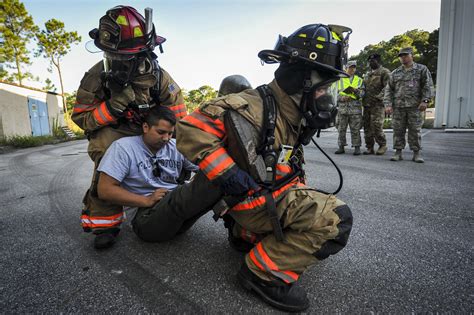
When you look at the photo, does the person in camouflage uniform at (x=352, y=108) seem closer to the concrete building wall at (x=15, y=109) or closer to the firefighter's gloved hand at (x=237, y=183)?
the firefighter's gloved hand at (x=237, y=183)

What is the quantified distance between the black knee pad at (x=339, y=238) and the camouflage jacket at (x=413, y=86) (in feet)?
15.0

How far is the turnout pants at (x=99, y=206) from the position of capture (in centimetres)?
216

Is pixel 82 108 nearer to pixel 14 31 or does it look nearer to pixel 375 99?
pixel 375 99

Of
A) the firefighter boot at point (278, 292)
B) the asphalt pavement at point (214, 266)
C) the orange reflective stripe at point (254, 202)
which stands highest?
the orange reflective stripe at point (254, 202)

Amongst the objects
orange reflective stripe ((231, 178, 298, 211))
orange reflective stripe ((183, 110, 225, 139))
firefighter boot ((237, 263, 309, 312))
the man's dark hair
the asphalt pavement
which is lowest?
the asphalt pavement

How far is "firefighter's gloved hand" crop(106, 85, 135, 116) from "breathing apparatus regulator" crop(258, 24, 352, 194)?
1176 mm

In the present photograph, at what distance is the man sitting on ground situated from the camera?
179 cm

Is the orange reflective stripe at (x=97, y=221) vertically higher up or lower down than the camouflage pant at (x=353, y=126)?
lower down

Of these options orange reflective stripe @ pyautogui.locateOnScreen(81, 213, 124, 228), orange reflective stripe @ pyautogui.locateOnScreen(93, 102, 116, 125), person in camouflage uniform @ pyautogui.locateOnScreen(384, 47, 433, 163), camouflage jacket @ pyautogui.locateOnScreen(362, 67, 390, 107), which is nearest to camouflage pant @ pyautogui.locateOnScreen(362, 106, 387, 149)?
camouflage jacket @ pyautogui.locateOnScreen(362, 67, 390, 107)

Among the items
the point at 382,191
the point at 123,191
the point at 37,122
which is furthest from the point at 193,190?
the point at 37,122

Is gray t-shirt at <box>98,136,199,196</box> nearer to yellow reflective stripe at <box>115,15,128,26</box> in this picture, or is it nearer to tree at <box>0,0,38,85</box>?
yellow reflective stripe at <box>115,15,128,26</box>

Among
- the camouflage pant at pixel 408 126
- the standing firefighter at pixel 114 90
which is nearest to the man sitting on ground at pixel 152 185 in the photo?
the standing firefighter at pixel 114 90

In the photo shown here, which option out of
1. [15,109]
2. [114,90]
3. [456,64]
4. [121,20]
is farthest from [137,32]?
[15,109]

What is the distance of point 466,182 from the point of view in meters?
3.66
